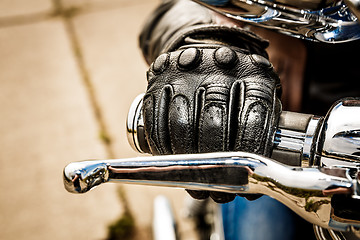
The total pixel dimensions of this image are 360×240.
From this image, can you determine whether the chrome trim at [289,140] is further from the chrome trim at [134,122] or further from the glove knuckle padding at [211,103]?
the chrome trim at [134,122]

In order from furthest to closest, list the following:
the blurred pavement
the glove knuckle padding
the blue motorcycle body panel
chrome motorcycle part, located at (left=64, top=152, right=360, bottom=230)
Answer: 1. the blurred pavement
2. the blue motorcycle body panel
3. the glove knuckle padding
4. chrome motorcycle part, located at (left=64, top=152, right=360, bottom=230)

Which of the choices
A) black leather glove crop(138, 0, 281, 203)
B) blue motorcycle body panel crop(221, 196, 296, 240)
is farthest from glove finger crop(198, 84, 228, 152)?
blue motorcycle body panel crop(221, 196, 296, 240)

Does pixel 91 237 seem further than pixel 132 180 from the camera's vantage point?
Yes

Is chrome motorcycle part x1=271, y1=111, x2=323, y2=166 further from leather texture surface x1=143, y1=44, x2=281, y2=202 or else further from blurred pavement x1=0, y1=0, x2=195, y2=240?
blurred pavement x1=0, y1=0, x2=195, y2=240

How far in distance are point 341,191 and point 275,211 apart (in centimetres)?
44

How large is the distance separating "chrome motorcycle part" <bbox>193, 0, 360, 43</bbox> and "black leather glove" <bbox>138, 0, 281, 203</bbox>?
0.18ft

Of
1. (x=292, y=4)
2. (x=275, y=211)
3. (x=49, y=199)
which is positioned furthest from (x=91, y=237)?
(x=292, y=4)

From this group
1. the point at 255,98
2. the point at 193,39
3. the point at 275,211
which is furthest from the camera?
the point at 275,211

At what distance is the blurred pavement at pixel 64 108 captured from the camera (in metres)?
1.63

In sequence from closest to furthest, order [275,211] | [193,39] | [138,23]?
1. [193,39]
2. [275,211]
3. [138,23]

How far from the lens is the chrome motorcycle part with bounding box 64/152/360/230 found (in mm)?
430

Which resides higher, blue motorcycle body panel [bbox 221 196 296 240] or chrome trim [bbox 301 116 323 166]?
chrome trim [bbox 301 116 323 166]

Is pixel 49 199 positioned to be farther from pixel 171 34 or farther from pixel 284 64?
pixel 284 64

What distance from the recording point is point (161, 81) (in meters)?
0.60
